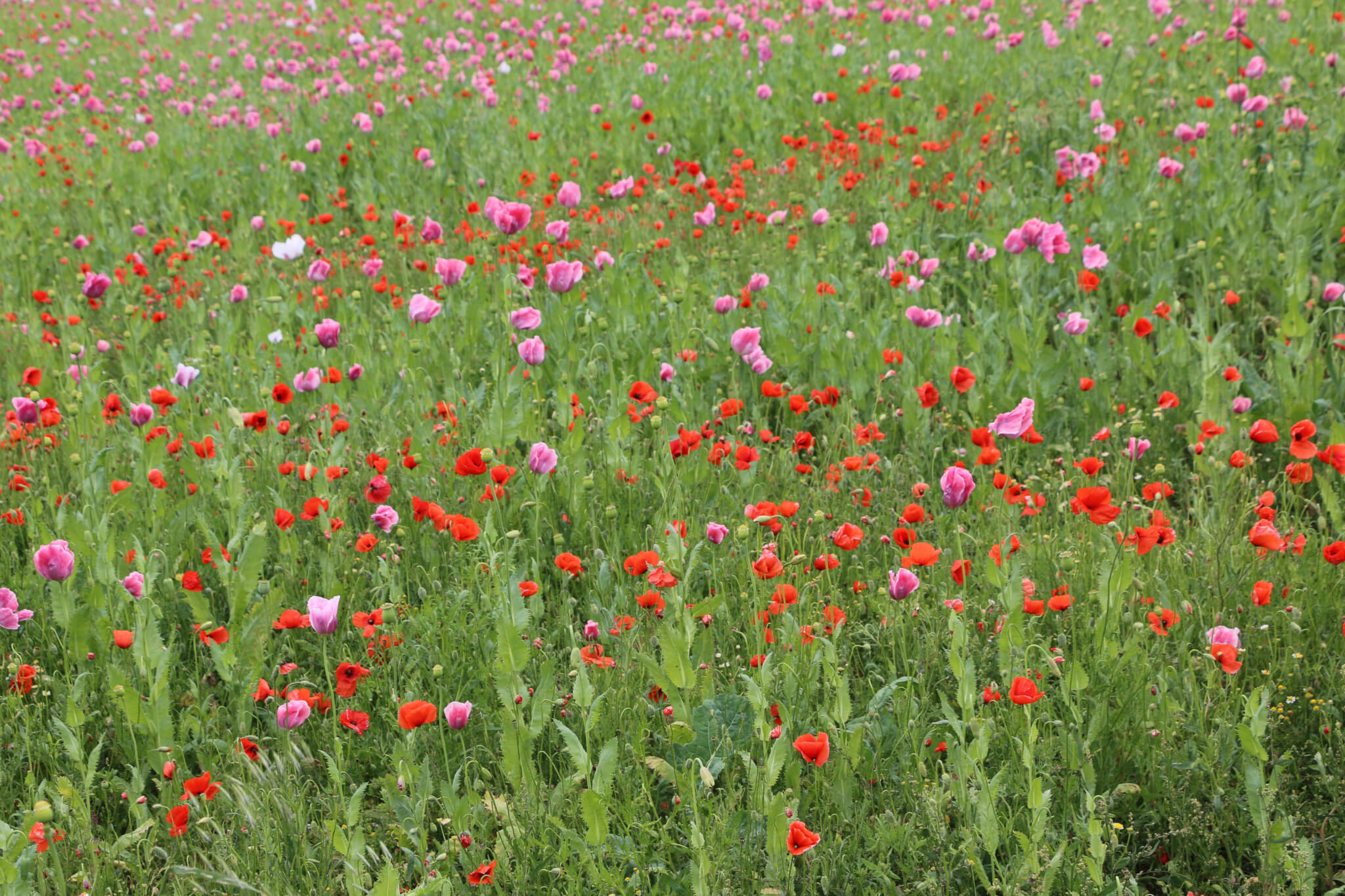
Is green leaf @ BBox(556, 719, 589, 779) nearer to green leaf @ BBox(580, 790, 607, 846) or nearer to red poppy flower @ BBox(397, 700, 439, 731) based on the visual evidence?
green leaf @ BBox(580, 790, 607, 846)

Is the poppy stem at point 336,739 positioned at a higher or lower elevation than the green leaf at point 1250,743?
lower

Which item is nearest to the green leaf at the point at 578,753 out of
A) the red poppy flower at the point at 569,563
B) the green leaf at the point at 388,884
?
the green leaf at the point at 388,884

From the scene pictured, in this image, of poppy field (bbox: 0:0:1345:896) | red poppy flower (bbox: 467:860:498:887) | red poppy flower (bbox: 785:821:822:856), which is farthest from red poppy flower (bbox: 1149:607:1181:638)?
red poppy flower (bbox: 467:860:498:887)

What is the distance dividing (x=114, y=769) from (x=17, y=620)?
460 millimetres

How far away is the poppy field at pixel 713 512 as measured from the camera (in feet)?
6.42

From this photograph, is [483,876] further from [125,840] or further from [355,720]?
[125,840]

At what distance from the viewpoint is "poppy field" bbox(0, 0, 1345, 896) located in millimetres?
1957

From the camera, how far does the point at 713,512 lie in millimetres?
2982

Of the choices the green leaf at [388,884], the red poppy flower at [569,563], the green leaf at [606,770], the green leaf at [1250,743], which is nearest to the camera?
the green leaf at [388,884]

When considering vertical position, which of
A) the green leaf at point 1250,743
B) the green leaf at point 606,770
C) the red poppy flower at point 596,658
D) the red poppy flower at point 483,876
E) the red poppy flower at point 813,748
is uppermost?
the green leaf at point 1250,743

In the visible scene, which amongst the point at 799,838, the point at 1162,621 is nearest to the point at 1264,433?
the point at 1162,621

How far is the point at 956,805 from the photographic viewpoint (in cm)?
197

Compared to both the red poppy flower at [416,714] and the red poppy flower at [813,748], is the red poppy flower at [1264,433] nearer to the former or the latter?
the red poppy flower at [813,748]

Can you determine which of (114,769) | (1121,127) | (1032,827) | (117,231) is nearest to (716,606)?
(1032,827)
